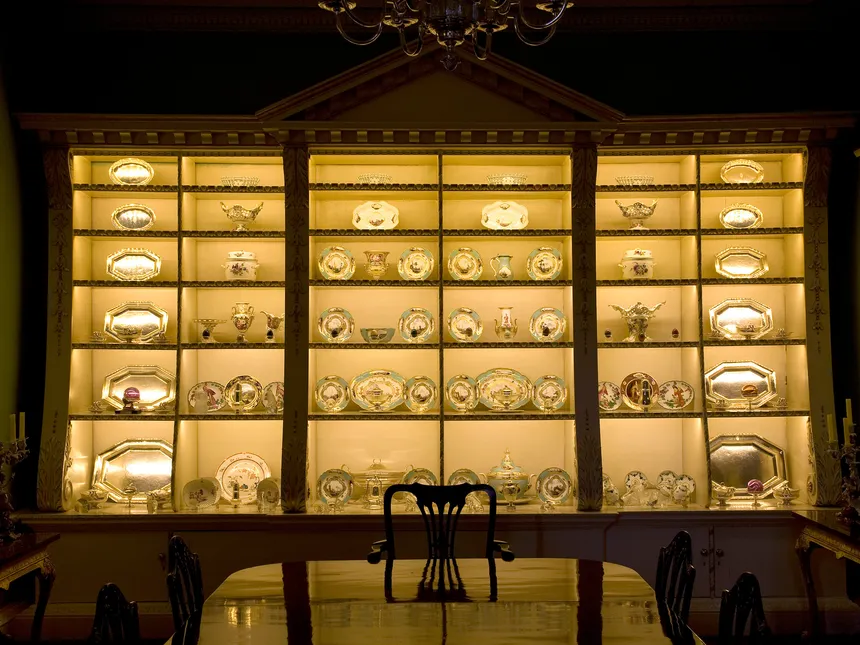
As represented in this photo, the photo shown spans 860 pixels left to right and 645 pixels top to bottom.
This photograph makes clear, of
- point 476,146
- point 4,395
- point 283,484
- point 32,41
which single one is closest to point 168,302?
point 4,395

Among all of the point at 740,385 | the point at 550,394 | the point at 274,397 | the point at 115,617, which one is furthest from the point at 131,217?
the point at 740,385

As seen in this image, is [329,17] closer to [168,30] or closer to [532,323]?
[168,30]

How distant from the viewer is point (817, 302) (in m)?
4.66

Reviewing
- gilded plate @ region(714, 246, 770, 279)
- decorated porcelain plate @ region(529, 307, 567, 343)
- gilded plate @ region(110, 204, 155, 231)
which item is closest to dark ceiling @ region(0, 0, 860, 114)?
gilded plate @ region(110, 204, 155, 231)

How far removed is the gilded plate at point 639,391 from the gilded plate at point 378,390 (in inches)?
51.8

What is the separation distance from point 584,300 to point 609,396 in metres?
0.62

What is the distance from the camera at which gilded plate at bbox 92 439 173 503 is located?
4.80 meters

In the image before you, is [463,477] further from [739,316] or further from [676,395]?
[739,316]

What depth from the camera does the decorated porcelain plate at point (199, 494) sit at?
459cm

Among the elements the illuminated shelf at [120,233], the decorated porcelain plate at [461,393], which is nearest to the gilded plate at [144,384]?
the illuminated shelf at [120,233]

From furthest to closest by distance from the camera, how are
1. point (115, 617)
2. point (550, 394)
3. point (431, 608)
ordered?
point (550, 394) → point (431, 608) → point (115, 617)

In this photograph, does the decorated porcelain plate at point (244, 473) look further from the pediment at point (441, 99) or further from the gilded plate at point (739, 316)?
the gilded plate at point (739, 316)

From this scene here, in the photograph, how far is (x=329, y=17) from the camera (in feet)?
16.1

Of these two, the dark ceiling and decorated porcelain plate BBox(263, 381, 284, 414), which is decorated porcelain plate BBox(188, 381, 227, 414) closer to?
decorated porcelain plate BBox(263, 381, 284, 414)
